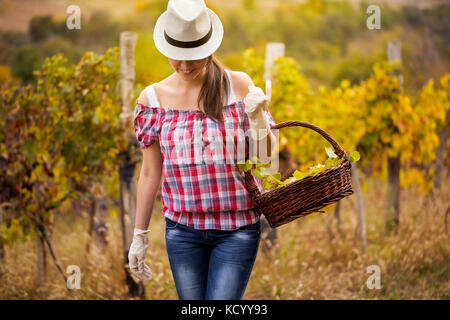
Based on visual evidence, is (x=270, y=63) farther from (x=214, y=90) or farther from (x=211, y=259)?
(x=211, y=259)

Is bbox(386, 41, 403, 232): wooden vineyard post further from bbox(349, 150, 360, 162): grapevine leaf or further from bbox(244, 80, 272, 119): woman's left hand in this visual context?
bbox(244, 80, 272, 119): woman's left hand

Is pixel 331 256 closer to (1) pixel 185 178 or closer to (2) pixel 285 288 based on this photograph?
(2) pixel 285 288

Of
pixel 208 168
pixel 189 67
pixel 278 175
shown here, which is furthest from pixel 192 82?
pixel 278 175

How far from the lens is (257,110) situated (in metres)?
1.64

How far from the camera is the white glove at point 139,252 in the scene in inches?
76.4

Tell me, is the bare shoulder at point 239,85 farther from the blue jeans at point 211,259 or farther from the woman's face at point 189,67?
the blue jeans at point 211,259

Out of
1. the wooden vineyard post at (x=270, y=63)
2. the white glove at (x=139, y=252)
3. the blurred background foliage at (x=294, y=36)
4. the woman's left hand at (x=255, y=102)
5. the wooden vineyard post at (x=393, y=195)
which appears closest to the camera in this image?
the woman's left hand at (x=255, y=102)

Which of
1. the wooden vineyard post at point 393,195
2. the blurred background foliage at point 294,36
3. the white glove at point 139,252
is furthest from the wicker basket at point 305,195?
the blurred background foliage at point 294,36

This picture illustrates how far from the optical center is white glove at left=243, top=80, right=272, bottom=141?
1.63 metres

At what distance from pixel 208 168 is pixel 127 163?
1497mm

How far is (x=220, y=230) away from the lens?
1709 millimetres

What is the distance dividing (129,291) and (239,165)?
71.4 inches

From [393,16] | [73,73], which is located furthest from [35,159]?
[393,16]

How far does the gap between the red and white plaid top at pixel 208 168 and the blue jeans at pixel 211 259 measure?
43mm
